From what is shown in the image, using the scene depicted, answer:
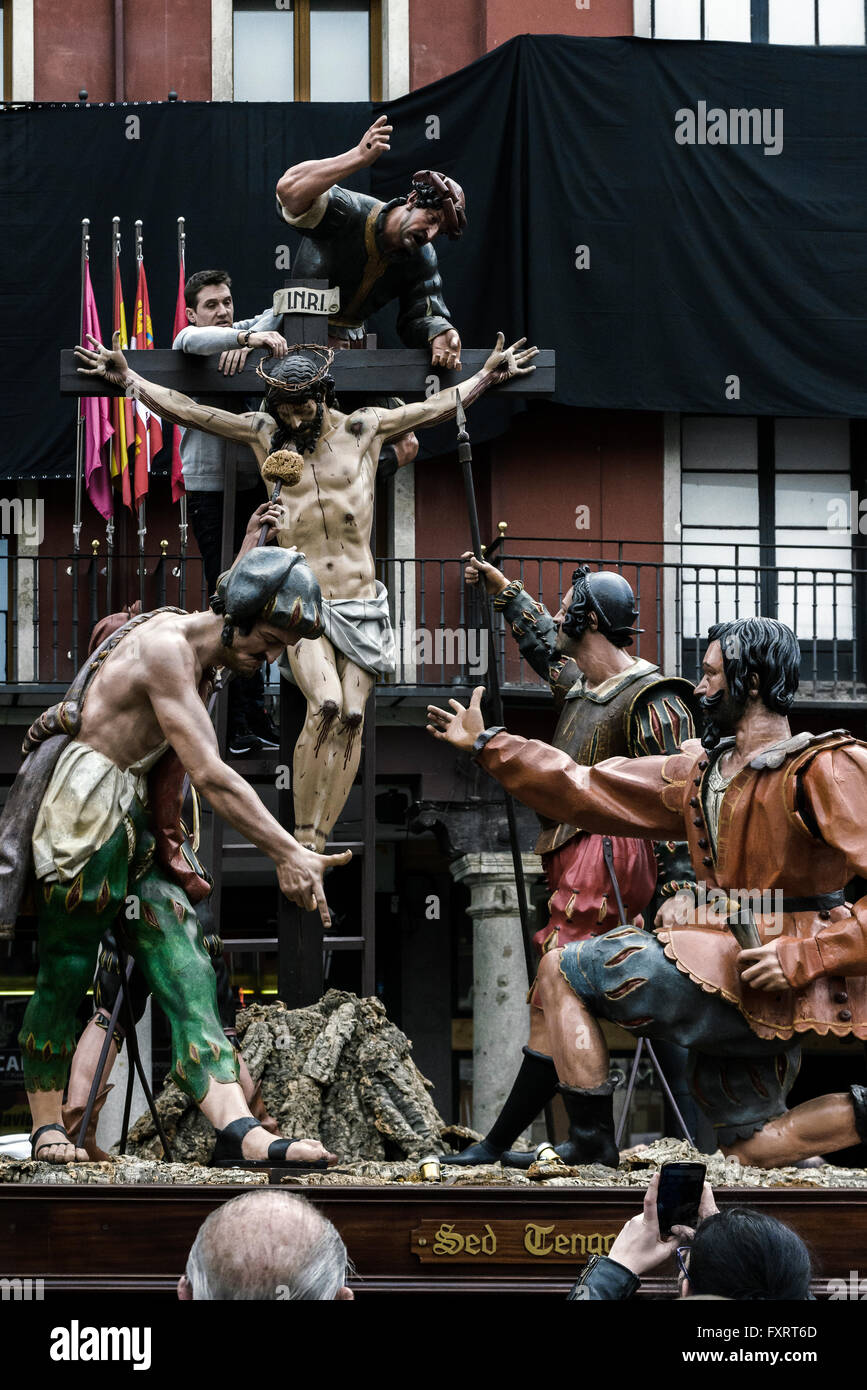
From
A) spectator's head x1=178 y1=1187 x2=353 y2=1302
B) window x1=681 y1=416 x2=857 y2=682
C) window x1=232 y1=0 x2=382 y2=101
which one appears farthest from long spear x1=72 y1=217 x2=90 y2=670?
spectator's head x1=178 y1=1187 x2=353 y2=1302

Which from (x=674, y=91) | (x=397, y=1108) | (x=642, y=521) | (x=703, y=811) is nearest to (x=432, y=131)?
(x=674, y=91)

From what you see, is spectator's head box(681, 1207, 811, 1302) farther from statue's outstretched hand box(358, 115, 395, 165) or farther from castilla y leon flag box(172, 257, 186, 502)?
castilla y leon flag box(172, 257, 186, 502)

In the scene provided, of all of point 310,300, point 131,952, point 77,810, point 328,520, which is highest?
point 310,300

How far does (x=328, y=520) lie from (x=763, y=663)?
2711 millimetres

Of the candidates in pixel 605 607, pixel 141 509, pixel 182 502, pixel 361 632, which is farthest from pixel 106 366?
pixel 141 509

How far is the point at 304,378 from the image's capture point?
799cm

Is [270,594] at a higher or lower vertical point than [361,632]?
lower

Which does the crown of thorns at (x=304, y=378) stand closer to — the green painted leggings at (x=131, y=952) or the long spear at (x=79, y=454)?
the green painted leggings at (x=131, y=952)

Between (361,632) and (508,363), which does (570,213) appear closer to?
(508,363)

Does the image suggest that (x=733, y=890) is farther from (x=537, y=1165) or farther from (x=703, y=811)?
(x=537, y=1165)

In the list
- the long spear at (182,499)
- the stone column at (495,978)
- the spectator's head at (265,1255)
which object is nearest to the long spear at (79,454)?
the long spear at (182,499)

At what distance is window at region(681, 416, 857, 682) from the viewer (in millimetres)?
17516

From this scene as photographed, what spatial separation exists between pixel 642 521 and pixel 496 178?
292 centimetres

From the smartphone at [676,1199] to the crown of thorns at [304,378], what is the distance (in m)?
5.06
